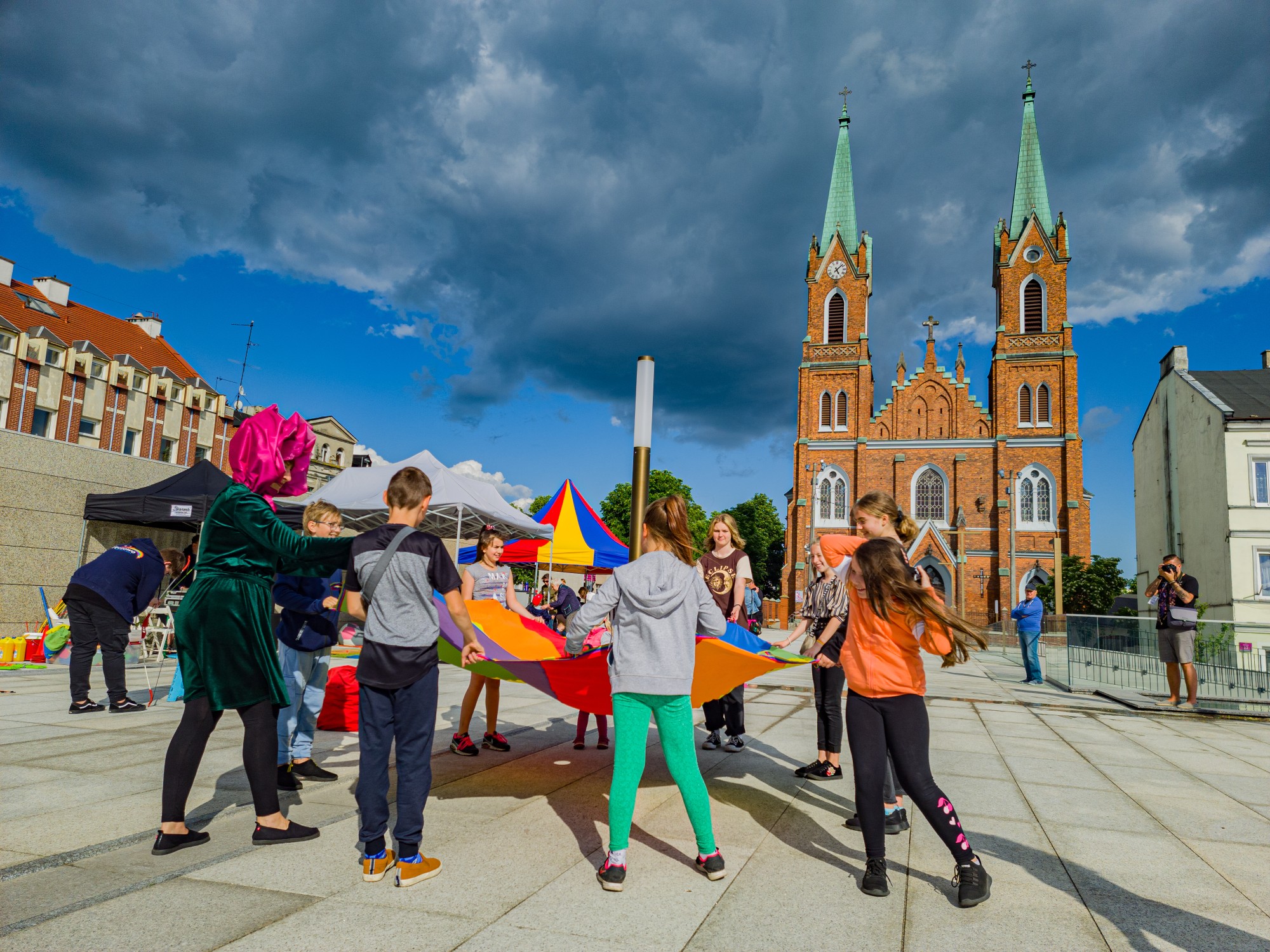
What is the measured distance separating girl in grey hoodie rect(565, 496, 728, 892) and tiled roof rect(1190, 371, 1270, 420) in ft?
108

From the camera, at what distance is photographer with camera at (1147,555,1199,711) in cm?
998

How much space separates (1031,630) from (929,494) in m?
35.9

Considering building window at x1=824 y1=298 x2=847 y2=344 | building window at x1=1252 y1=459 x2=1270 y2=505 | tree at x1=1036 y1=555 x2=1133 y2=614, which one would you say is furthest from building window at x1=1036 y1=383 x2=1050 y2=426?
building window at x1=1252 y1=459 x2=1270 y2=505

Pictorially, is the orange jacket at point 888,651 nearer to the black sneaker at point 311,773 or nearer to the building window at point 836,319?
the black sneaker at point 311,773

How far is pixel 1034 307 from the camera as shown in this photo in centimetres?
4925

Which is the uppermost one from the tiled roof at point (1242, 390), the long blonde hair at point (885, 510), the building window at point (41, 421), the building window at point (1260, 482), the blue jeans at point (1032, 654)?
the tiled roof at point (1242, 390)

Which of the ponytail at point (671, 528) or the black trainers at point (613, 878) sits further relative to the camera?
the ponytail at point (671, 528)

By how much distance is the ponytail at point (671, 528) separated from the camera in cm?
368

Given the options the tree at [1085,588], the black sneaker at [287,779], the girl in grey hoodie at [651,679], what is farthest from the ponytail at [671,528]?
the tree at [1085,588]

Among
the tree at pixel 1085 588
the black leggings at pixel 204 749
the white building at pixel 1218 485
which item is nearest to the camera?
the black leggings at pixel 204 749

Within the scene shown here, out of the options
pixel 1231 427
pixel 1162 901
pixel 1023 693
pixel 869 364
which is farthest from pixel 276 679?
pixel 869 364

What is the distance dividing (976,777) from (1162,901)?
8.43 feet

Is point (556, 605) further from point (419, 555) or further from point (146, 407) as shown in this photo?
point (146, 407)

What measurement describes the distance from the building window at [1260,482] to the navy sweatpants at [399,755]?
33575 mm
